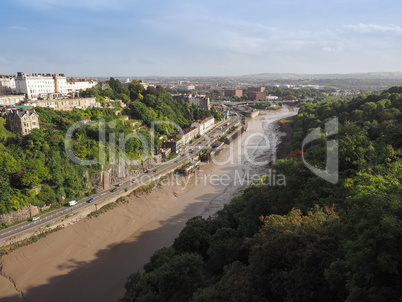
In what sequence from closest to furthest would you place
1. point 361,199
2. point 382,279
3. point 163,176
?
point 382,279 < point 361,199 < point 163,176

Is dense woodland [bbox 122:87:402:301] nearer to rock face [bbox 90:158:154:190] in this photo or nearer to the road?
the road

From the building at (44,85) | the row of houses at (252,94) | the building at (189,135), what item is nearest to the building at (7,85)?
the building at (44,85)

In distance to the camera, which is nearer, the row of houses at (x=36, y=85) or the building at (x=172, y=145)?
the row of houses at (x=36, y=85)

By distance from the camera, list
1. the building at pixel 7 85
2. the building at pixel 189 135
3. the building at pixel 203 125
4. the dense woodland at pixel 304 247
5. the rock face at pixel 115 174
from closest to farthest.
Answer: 1. the dense woodland at pixel 304 247
2. the rock face at pixel 115 174
3. the building at pixel 7 85
4. the building at pixel 189 135
5. the building at pixel 203 125

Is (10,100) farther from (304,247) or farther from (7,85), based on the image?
(304,247)

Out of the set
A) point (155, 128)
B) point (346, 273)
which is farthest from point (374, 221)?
point (155, 128)

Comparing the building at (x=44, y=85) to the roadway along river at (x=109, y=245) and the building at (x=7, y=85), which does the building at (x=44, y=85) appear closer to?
the building at (x=7, y=85)

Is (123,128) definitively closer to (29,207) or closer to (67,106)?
(67,106)
